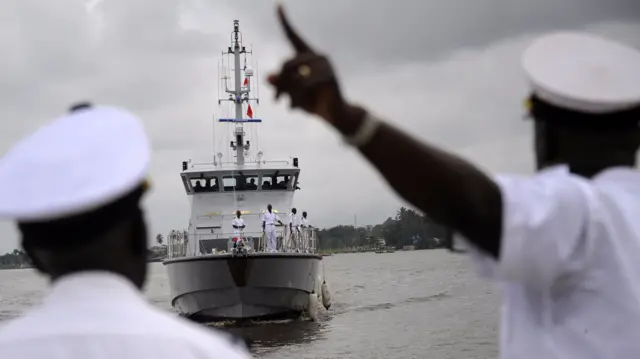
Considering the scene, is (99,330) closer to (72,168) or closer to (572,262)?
(72,168)

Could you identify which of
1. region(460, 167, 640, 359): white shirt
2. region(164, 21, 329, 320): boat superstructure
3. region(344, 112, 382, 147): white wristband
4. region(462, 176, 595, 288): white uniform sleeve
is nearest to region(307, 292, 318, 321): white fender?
region(164, 21, 329, 320): boat superstructure

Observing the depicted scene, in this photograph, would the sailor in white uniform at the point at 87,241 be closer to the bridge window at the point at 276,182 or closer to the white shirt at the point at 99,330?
the white shirt at the point at 99,330

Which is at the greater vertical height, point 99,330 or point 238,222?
point 238,222

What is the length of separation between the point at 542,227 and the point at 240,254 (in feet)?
52.0

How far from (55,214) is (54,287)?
0.18 meters

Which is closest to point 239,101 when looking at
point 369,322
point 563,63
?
point 369,322

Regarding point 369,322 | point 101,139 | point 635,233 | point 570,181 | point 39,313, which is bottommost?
point 369,322

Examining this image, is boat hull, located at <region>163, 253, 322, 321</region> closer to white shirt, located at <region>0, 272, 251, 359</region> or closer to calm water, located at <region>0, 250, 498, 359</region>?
calm water, located at <region>0, 250, 498, 359</region>

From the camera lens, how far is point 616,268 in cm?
173

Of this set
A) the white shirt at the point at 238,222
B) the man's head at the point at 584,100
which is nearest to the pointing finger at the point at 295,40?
the man's head at the point at 584,100

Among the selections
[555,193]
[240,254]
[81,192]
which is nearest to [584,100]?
[555,193]

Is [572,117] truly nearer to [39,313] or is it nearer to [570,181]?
[570,181]

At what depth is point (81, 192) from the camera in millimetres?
1476

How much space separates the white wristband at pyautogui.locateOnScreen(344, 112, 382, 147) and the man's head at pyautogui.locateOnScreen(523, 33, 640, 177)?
51 centimetres
